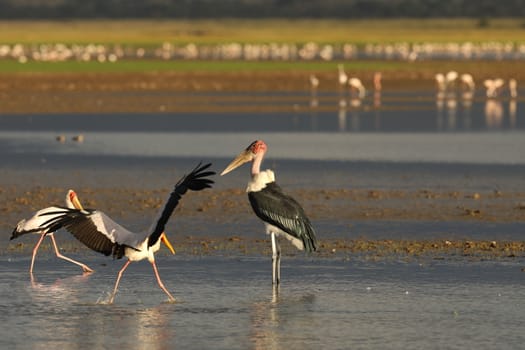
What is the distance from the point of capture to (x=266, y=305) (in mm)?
13742

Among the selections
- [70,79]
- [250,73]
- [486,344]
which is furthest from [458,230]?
[250,73]

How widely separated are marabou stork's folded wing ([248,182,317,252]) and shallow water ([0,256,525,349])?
2.14 feet

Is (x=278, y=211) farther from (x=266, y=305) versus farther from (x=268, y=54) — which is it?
(x=268, y=54)

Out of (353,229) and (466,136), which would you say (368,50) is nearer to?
(466,136)

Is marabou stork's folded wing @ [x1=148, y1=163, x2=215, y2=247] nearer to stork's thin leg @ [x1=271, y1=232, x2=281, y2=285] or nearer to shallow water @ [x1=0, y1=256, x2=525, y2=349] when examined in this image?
shallow water @ [x1=0, y1=256, x2=525, y2=349]

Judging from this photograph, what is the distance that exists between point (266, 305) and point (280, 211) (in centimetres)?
96

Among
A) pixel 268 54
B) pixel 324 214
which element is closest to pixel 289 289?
pixel 324 214

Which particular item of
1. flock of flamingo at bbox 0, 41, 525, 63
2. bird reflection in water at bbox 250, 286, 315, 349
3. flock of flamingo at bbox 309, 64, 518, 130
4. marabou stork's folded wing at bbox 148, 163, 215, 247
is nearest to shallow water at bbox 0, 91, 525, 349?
bird reflection in water at bbox 250, 286, 315, 349

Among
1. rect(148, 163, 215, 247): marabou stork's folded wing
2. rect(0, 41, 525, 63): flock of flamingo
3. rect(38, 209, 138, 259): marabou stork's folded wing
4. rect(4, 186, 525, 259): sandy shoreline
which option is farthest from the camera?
rect(0, 41, 525, 63): flock of flamingo

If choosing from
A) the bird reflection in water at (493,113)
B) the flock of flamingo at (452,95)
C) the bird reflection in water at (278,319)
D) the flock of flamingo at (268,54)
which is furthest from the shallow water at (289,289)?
the flock of flamingo at (268,54)

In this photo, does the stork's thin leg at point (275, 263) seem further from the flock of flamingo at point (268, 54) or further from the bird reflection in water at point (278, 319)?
the flock of flamingo at point (268, 54)

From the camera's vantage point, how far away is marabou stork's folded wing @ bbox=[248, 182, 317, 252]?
14.1 meters

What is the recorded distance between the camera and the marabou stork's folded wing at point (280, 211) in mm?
14102

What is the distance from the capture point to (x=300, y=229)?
46.5ft
